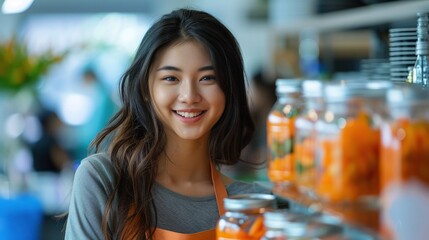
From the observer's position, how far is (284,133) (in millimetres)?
1703

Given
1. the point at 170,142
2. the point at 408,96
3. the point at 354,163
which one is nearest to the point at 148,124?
the point at 170,142

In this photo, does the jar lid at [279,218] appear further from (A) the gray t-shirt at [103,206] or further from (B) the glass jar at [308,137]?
(A) the gray t-shirt at [103,206]

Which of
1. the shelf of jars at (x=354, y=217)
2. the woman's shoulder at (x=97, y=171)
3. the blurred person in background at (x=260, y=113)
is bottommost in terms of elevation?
the blurred person in background at (x=260, y=113)

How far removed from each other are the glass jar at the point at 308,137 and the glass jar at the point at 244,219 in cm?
20

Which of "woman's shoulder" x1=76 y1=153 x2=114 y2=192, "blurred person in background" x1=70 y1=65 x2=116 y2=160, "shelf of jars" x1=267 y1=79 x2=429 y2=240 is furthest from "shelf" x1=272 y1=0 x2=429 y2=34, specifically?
"blurred person in background" x1=70 y1=65 x2=116 y2=160

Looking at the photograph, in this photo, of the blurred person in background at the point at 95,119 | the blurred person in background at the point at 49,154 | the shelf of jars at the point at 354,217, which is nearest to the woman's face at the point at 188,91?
the shelf of jars at the point at 354,217

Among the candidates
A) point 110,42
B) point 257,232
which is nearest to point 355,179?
point 257,232

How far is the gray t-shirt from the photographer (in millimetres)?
2387

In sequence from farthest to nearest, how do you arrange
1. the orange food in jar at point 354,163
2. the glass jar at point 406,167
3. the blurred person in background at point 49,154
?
the blurred person in background at point 49,154
the orange food in jar at point 354,163
the glass jar at point 406,167

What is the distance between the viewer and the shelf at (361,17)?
12.6 feet

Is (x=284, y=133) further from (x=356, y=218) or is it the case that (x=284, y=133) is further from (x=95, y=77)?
(x=95, y=77)

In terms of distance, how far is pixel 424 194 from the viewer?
122cm

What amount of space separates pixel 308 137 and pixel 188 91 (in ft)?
2.80

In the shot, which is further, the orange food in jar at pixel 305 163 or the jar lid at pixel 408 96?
the orange food in jar at pixel 305 163
